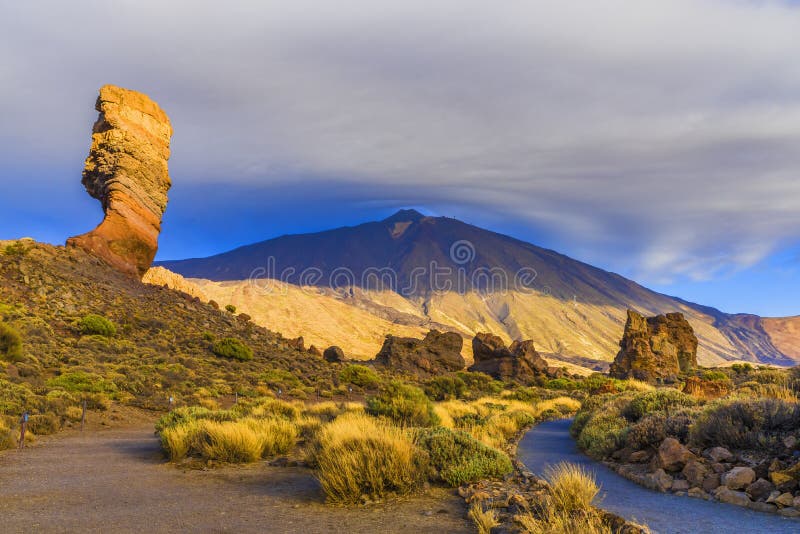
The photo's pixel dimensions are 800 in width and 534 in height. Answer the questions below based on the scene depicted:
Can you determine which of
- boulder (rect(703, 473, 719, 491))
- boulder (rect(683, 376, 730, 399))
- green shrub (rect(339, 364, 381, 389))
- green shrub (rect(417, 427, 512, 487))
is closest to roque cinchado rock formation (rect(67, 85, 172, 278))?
green shrub (rect(339, 364, 381, 389))

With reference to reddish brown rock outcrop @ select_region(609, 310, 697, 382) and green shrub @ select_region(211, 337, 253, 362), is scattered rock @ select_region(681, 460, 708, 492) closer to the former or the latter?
green shrub @ select_region(211, 337, 253, 362)

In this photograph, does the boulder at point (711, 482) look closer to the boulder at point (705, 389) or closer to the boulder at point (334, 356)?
the boulder at point (705, 389)

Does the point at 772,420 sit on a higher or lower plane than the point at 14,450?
higher

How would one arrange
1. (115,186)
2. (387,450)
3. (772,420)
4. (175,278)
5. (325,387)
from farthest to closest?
(175,278), (115,186), (325,387), (772,420), (387,450)

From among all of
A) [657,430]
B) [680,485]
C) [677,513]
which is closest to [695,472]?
[680,485]

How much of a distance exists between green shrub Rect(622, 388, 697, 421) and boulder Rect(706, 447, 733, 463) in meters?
5.07

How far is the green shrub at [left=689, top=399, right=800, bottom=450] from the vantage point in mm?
10469

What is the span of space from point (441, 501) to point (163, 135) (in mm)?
53706

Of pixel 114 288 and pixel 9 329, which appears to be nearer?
pixel 9 329

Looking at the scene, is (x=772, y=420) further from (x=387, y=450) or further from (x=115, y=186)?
(x=115, y=186)

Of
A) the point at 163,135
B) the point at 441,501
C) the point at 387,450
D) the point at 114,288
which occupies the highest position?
the point at 163,135

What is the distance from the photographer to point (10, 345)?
25656 millimetres

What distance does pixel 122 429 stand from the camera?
19.4 metres

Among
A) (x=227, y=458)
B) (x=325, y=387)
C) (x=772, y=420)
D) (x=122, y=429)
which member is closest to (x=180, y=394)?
(x=122, y=429)
